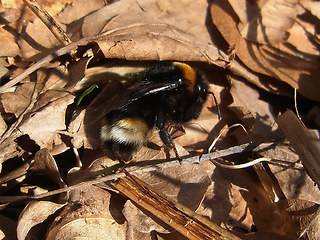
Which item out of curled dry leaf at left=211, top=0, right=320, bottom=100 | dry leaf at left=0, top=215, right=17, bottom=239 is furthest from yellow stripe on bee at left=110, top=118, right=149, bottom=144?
curled dry leaf at left=211, top=0, right=320, bottom=100

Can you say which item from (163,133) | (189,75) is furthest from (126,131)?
(189,75)

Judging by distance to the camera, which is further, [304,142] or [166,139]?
[166,139]

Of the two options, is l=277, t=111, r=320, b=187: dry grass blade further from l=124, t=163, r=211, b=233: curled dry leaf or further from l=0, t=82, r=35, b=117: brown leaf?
l=0, t=82, r=35, b=117: brown leaf

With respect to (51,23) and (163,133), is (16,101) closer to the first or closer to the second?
(51,23)

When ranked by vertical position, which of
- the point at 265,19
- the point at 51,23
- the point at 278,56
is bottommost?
the point at 278,56

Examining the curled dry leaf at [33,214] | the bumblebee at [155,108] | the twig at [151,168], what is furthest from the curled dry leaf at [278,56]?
the curled dry leaf at [33,214]

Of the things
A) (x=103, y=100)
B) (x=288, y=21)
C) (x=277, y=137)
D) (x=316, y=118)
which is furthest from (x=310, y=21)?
(x=103, y=100)

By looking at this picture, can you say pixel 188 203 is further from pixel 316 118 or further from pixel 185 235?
pixel 316 118
